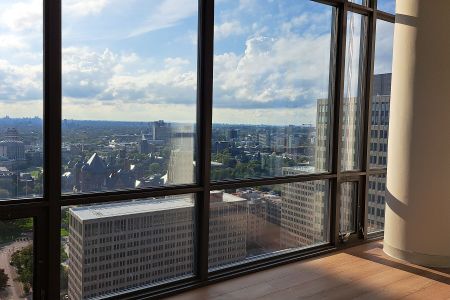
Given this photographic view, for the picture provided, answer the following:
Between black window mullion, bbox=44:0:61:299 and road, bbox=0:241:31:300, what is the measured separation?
17cm

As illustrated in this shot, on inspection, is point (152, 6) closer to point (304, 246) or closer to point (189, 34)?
point (189, 34)

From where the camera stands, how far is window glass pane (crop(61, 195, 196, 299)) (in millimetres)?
2941

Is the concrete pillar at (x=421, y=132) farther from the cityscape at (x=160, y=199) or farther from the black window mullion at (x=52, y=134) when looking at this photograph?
the black window mullion at (x=52, y=134)

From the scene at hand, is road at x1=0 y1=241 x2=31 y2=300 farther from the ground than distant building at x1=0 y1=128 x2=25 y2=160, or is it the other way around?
distant building at x1=0 y1=128 x2=25 y2=160

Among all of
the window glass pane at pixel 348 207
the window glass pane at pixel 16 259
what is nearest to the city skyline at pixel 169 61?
the window glass pane at pixel 16 259

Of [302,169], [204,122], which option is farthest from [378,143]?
[204,122]

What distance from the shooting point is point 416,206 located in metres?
4.18

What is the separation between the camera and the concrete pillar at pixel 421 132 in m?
4.03

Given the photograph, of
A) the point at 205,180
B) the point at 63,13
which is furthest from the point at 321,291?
the point at 63,13

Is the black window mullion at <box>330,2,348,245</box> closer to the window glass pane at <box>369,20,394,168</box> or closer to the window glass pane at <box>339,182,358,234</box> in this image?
the window glass pane at <box>339,182,358,234</box>

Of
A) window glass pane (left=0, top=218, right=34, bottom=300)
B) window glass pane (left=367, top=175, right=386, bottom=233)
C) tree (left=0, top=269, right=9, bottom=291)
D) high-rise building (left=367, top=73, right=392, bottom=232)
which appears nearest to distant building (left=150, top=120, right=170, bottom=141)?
window glass pane (left=0, top=218, right=34, bottom=300)

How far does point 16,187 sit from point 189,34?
168 centimetres

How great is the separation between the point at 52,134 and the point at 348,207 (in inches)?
132

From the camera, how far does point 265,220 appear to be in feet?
13.3
